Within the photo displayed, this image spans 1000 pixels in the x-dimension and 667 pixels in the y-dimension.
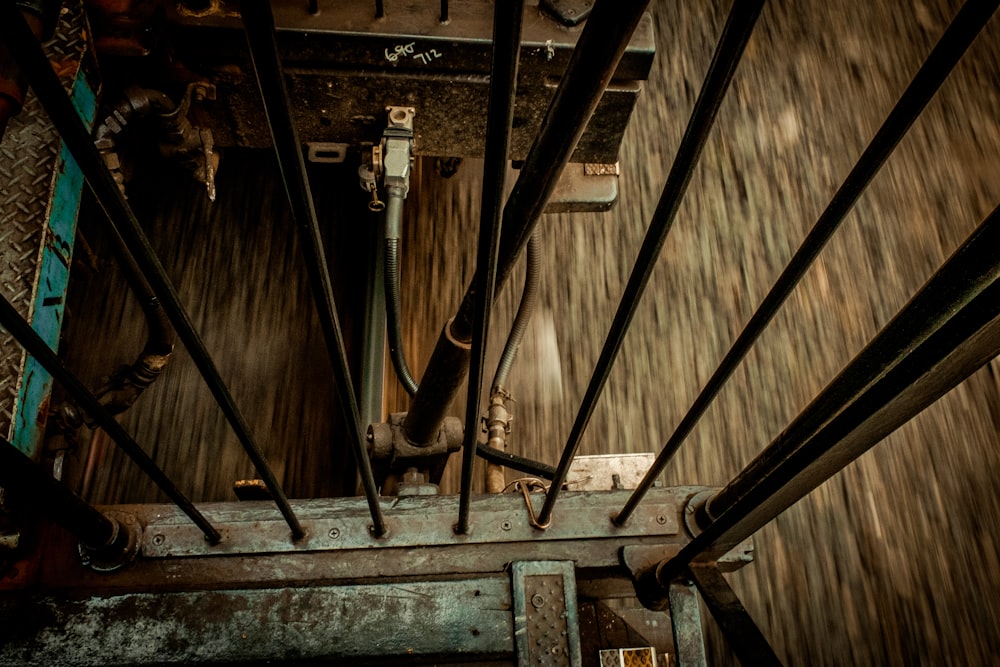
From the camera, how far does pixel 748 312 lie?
3.42 metres

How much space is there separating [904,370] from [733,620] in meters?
0.58

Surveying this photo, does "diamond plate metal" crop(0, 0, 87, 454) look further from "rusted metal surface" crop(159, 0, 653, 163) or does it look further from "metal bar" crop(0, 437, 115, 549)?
"metal bar" crop(0, 437, 115, 549)

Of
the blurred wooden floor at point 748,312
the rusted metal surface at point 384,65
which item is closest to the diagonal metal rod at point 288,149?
the rusted metal surface at point 384,65

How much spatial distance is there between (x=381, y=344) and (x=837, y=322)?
2.30 meters

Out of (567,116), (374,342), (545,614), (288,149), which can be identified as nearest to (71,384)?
(288,149)

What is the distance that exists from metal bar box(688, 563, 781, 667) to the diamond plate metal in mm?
1659

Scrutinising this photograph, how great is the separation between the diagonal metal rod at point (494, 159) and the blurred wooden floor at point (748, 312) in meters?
2.18

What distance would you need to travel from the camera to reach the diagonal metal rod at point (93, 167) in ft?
1.78

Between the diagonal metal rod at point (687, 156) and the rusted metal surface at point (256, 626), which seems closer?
the diagonal metal rod at point (687, 156)

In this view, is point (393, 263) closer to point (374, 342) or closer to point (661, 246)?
point (374, 342)

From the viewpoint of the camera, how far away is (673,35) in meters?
4.27

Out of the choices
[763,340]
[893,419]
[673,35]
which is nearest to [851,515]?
[763,340]

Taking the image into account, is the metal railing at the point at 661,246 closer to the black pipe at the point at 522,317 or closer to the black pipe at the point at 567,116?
the black pipe at the point at 567,116

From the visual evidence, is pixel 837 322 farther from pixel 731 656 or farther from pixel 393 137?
pixel 393 137
